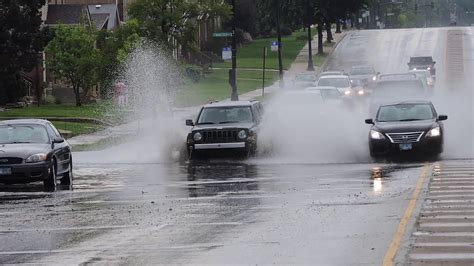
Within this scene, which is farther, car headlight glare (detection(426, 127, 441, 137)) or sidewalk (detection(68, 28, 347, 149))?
sidewalk (detection(68, 28, 347, 149))

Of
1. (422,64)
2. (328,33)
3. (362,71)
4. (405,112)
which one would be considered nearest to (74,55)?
(362,71)

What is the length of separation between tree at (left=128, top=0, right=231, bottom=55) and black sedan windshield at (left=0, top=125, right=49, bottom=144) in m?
32.3

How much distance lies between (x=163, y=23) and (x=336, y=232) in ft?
146

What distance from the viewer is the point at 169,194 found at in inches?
862

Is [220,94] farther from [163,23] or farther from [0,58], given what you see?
[0,58]

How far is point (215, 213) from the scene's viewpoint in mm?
17938

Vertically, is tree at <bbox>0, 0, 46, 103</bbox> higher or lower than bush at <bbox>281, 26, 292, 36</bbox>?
higher

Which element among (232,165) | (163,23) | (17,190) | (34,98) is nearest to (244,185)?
(17,190)

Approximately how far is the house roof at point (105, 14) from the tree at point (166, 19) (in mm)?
15536

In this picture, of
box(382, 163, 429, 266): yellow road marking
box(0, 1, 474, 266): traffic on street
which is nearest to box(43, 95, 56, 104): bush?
box(0, 1, 474, 266): traffic on street

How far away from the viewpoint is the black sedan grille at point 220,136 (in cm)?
3084

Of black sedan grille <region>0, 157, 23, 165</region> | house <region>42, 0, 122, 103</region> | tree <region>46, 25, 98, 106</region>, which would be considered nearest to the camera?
black sedan grille <region>0, 157, 23, 165</region>

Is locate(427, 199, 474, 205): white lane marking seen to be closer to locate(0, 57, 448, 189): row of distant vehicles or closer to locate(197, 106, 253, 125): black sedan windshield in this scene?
locate(0, 57, 448, 189): row of distant vehicles

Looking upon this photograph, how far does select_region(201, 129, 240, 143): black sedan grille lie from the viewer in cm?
3084
